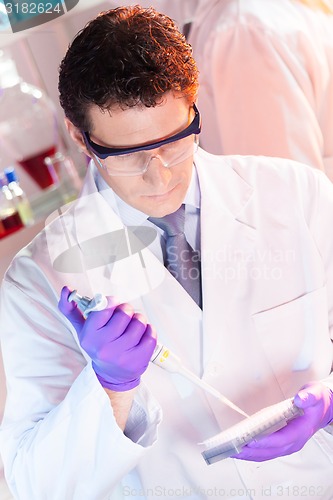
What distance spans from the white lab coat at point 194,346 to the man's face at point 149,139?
115 millimetres

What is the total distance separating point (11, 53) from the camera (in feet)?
5.43

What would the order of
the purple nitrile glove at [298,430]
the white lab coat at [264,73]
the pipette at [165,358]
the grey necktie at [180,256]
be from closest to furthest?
the pipette at [165,358] → the purple nitrile glove at [298,430] → the grey necktie at [180,256] → the white lab coat at [264,73]

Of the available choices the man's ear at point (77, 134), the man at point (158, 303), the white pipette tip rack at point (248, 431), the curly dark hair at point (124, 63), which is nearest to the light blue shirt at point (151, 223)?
the man at point (158, 303)

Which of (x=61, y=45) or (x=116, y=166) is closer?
(x=116, y=166)

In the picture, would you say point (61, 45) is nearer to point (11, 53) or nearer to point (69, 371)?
→ point (11, 53)

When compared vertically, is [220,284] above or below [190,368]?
above

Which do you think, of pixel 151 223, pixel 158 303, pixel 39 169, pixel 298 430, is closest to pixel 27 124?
pixel 39 169

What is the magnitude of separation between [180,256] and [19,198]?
1.33 feet

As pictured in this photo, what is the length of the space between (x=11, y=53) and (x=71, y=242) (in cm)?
49

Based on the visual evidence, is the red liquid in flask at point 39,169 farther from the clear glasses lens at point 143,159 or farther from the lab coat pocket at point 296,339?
the lab coat pocket at point 296,339

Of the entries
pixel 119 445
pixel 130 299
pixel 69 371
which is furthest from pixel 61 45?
pixel 119 445

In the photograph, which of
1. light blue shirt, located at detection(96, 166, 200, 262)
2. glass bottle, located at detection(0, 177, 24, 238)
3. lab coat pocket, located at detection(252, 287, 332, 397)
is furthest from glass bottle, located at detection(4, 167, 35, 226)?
lab coat pocket, located at detection(252, 287, 332, 397)

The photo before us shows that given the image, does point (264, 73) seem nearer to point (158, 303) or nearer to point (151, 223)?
point (151, 223)

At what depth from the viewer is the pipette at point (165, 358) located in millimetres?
1269
